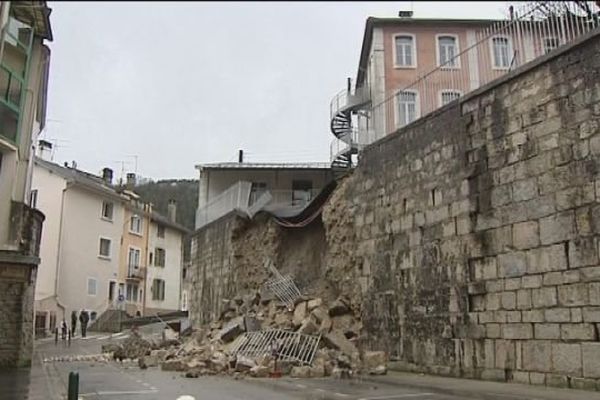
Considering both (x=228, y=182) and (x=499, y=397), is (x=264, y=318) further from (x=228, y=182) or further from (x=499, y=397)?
(x=228, y=182)

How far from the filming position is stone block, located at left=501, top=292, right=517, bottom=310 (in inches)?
444

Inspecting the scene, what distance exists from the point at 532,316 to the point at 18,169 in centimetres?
1152

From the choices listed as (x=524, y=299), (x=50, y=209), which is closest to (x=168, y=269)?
(x=50, y=209)

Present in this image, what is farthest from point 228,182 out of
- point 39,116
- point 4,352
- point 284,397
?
point 284,397

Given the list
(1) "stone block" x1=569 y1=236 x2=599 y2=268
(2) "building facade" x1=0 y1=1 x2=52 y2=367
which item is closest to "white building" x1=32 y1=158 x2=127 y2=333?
(2) "building facade" x1=0 y1=1 x2=52 y2=367

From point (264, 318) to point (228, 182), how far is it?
52.8 ft

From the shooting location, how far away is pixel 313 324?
16234 mm

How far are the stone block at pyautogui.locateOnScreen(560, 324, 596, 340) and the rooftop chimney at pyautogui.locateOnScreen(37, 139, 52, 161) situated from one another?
3415 cm

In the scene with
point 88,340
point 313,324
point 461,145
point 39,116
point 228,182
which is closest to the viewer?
point 461,145

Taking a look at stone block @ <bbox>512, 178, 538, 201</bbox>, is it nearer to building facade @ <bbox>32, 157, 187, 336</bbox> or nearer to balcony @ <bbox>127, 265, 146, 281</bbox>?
building facade @ <bbox>32, 157, 187, 336</bbox>

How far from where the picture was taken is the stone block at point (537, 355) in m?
10.3

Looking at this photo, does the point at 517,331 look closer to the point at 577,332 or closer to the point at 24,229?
the point at 577,332

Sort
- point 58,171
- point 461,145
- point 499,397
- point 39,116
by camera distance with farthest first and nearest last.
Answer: point 58,171 → point 39,116 → point 461,145 → point 499,397

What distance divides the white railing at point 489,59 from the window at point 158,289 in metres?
33.9
